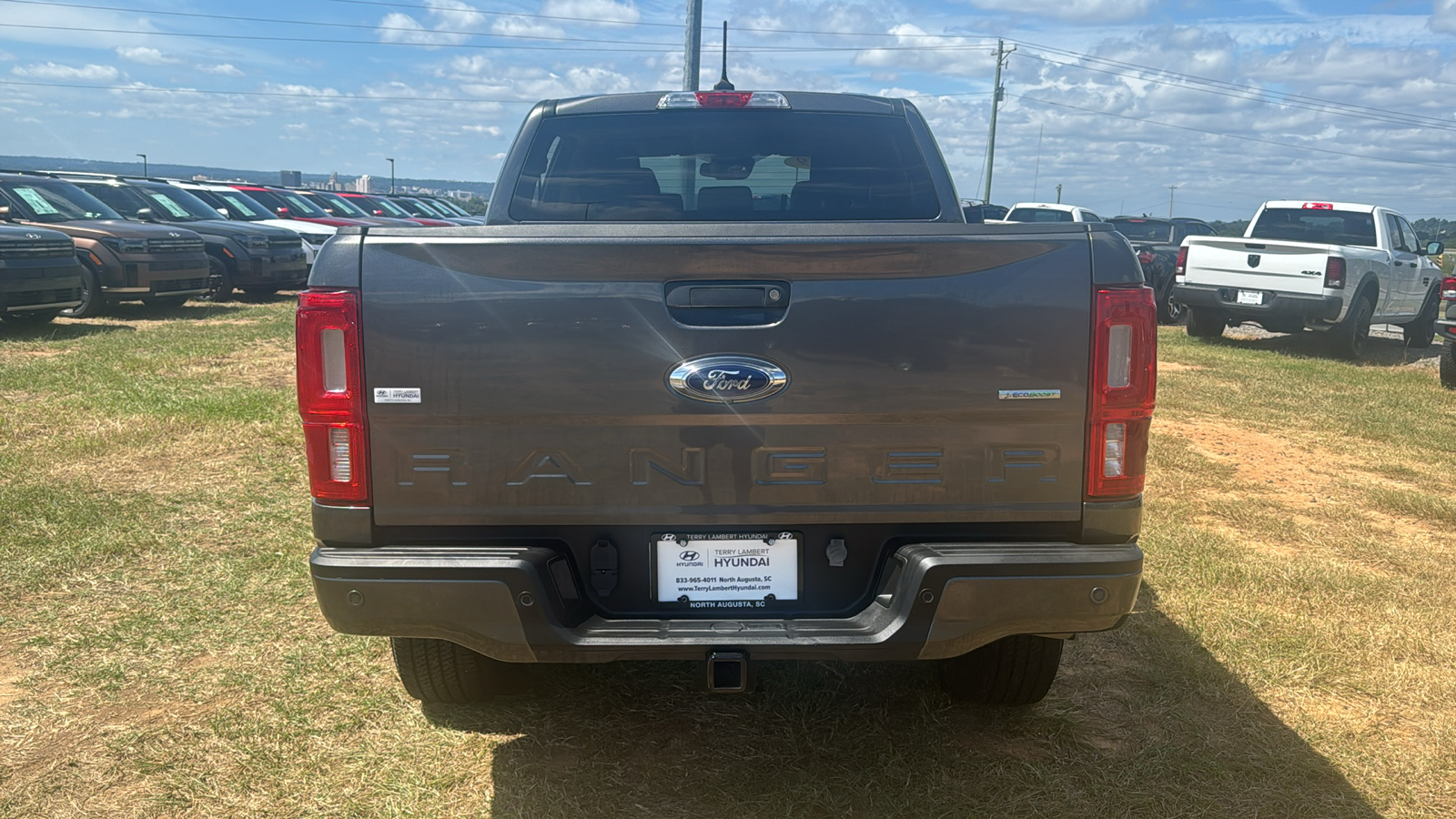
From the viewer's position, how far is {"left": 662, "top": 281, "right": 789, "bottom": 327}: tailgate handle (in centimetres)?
265

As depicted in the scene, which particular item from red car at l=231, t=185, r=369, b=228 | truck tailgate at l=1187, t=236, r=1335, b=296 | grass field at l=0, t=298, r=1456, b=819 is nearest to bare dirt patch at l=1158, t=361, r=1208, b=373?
truck tailgate at l=1187, t=236, r=1335, b=296

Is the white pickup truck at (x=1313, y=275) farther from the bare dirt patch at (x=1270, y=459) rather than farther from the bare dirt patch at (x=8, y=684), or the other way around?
the bare dirt patch at (x=8, y=684)

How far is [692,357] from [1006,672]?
1575 mm

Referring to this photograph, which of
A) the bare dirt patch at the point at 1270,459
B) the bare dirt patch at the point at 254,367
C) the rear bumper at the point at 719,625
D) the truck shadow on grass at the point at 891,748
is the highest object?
the rear bumper at the point at 719,625

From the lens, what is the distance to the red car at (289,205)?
19719 mm

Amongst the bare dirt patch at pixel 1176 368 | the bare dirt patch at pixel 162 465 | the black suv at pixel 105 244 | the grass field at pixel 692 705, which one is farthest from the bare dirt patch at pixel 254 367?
the bare dirt patch at pixel 1176 368

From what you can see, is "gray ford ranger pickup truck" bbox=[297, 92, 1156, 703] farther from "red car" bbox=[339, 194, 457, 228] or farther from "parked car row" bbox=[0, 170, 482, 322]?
"red car" bbox=[339, 194, 457, 228]

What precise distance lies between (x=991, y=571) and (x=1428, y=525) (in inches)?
184

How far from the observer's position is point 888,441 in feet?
8.80

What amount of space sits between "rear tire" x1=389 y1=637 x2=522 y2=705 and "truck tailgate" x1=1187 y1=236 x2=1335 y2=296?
12.2 m

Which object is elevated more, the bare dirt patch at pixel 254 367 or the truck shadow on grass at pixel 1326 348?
the bare dirt patch at pixel 254 367

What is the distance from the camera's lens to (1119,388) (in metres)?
2.68

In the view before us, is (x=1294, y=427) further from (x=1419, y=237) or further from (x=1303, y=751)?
(x=1419, y=237)

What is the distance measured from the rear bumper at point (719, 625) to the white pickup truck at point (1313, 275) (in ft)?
39.3
